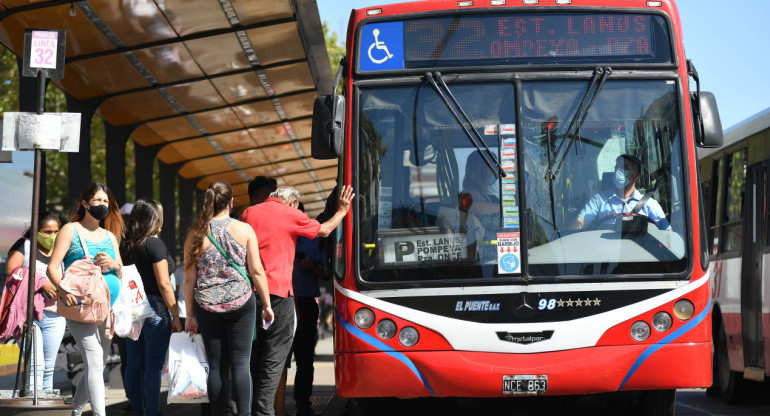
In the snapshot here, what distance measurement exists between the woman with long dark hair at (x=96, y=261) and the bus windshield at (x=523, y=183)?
1.88m

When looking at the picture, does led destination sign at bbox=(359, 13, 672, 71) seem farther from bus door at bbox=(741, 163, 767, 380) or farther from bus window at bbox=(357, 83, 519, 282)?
bus door at bbox=(741, 163, 767, 380)

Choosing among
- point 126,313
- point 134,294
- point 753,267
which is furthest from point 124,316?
point 753,267

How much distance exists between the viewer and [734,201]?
39.9ft

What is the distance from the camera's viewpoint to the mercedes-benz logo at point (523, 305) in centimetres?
753

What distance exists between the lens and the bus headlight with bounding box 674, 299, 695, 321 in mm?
7570

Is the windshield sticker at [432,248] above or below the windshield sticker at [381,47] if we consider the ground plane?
below

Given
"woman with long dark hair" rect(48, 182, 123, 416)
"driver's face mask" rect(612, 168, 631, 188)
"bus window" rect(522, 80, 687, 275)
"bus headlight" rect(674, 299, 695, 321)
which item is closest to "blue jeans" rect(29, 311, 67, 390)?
"woman with long dark hair" rect(48, 182, 123, 416)

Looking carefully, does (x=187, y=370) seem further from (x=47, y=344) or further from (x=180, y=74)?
(x=180, y=74)

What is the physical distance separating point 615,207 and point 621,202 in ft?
0.19

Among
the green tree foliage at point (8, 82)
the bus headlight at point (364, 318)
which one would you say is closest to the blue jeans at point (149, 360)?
the bus headlight at point (364, 318)

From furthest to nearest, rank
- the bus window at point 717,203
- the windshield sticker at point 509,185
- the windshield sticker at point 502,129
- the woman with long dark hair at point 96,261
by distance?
the bus window at point 717,203
the woman with long dark hair at point 96,261
the windshield sticker at point 502,129
the windshield sticker at point 509,185

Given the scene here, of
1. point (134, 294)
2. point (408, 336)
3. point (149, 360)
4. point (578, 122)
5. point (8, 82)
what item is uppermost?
point (8, 82)

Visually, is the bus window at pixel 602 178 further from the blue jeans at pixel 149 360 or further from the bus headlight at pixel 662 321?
the blue jeans at pixel 149 360

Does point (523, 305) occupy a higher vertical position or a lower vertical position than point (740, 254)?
lower
